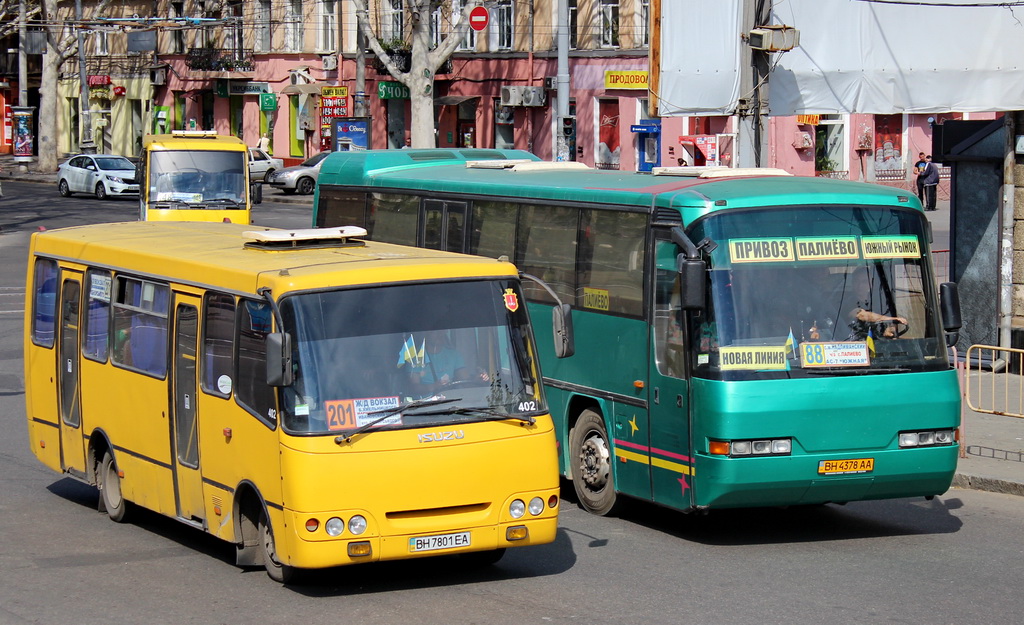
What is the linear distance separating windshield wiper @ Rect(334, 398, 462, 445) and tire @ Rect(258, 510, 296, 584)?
0.81 m

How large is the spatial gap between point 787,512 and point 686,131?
34.0 metres

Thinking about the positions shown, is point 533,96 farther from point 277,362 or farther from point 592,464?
point 277,362

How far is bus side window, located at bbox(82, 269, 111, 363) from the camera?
10539mm

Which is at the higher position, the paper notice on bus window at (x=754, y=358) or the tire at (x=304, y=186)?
the paper notice on bus window at (x=754, y=358)

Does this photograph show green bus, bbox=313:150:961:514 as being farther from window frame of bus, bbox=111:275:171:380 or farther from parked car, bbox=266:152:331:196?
parked car, bbox=266:152:331:196

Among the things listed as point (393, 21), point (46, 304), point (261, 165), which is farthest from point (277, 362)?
point (261, 165)

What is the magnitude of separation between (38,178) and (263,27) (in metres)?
11.1

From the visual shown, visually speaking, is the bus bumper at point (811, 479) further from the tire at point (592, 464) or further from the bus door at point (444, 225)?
the bus door at point (444, 225)

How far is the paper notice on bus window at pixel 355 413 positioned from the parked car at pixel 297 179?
4301 cm

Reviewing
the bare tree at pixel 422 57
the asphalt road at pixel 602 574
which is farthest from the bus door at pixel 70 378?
the bare tree at pixel 422 57

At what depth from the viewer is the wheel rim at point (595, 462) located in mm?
10961

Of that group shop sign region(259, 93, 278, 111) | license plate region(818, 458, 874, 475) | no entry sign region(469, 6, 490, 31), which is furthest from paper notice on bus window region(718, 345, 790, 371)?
shop sign region(259, 93, 278, 111)

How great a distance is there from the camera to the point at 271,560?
8.53 m

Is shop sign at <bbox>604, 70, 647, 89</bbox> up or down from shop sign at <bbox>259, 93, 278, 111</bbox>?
up
